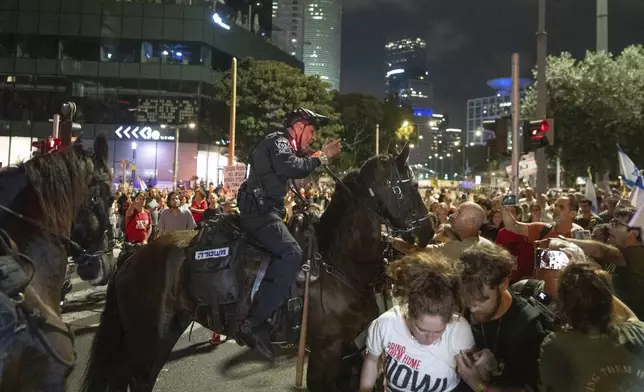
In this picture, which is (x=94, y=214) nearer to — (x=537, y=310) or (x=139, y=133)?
(x=537, y=310)

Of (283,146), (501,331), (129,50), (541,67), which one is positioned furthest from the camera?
(129,50)

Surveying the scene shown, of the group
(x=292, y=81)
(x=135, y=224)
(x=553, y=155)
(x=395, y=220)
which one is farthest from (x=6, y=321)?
(x=292, y=81)

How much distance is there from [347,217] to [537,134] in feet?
32.0

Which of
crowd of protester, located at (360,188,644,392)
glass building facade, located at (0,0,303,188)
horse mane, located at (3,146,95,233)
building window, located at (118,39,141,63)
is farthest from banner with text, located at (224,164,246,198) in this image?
building window, located at (118,39,141,63)

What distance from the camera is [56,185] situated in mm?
3580

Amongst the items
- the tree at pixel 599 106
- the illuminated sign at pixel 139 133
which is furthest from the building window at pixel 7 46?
the tree at pixel 599 106

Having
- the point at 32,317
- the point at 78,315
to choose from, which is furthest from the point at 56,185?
the point at 78,315

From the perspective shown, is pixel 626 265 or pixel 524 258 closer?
pixel 626 265

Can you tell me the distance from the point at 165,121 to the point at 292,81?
1322 centimetres

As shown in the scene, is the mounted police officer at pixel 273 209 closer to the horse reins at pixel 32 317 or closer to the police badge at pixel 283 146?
the police badge at pixel 283 146

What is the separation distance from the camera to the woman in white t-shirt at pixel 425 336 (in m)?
2.65

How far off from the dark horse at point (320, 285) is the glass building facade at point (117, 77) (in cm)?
4100

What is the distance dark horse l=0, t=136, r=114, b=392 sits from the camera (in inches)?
115

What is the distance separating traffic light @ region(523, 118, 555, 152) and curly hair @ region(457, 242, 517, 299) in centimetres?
1096
